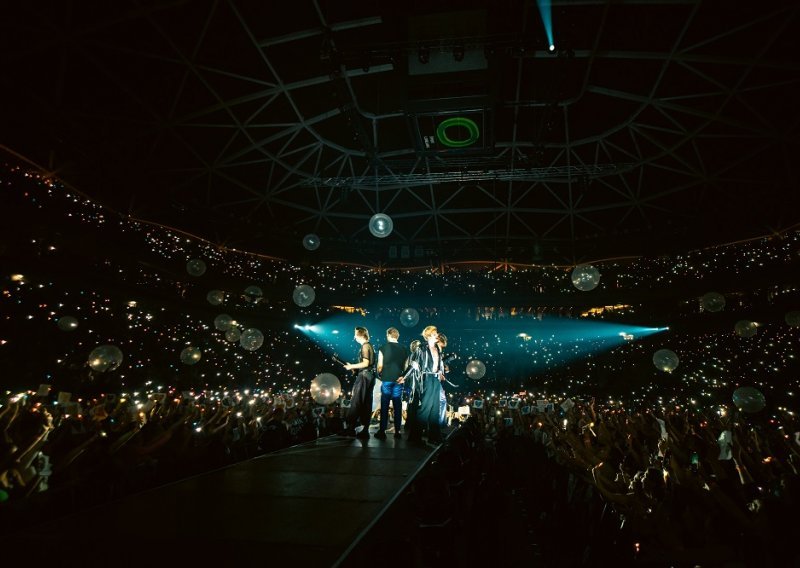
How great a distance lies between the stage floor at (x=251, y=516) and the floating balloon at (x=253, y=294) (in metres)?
16.6

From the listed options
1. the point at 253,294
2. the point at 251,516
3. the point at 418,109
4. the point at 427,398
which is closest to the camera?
the point at 251,516

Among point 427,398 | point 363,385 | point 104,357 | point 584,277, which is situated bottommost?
point 427,398

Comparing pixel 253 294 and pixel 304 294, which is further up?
pixel 253 294

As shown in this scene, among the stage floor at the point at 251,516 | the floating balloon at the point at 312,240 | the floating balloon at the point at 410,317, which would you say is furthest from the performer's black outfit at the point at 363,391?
the floating balloon at the point at 312,240

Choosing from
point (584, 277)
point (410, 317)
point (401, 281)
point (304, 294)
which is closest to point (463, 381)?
point (401, 281)

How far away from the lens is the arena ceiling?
939 cm

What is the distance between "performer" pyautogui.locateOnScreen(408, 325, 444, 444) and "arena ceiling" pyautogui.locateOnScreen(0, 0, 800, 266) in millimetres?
6679

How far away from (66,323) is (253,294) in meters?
8.20

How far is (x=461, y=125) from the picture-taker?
11617mm

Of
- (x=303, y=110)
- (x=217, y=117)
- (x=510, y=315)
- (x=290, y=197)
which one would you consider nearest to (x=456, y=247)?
(x=510, y=315)

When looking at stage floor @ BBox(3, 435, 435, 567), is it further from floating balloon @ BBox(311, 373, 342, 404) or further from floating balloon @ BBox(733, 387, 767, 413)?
floating balloon @ BBox(733, 387, 767, 413)

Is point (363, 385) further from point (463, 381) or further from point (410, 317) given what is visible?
point (463, 381)

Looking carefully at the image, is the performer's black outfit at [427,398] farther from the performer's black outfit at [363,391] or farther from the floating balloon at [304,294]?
the floating balloon at [304,294]

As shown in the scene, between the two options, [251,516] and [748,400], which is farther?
[748,400]
